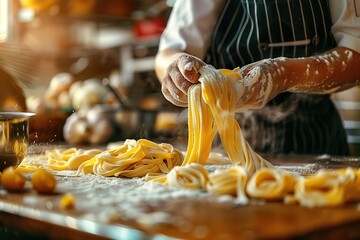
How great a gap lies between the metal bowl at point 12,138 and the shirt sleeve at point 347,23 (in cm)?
139

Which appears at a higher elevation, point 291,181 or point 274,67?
point 274,67

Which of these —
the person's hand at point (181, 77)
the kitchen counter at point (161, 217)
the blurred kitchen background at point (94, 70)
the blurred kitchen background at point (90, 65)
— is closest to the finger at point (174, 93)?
the person's hand at point (181, 77)

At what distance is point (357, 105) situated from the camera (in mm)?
4504

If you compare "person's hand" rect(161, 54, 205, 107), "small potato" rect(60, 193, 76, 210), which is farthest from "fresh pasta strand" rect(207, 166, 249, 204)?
"person's hand" rect(161, 54, 205, 107)

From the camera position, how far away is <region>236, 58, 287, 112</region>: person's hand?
81.0 inches

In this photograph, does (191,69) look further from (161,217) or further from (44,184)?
(161,217)

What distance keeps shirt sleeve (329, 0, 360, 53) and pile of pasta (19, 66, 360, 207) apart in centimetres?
68

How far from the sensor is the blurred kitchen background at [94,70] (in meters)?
4.35

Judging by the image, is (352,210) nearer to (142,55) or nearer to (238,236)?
(238,236)

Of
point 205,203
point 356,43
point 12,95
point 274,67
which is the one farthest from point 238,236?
point 12,95

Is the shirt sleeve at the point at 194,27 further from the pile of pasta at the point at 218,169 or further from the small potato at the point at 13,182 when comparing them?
the small potato at the point at 13,182

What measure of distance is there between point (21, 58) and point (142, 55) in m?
1.22

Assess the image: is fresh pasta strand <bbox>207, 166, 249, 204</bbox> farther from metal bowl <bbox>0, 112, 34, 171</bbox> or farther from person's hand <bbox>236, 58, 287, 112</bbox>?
metal bowl <bbox>0, 112, 34, 171</bbox>

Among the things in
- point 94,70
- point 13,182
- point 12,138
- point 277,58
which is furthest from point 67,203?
point 94,70
